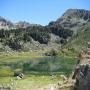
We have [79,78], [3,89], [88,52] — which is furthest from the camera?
[88,52]

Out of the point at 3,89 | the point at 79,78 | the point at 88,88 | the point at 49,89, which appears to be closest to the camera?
the point at 88,88

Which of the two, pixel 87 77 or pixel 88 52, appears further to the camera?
pixel 88 52

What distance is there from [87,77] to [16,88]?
65.8ft

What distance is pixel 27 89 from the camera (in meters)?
58.6

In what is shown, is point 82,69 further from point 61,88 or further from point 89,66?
point 61,88

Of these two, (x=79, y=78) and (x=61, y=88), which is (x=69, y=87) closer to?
(x=61, y=88)

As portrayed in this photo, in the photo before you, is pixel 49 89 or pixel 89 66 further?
pixel 49 89

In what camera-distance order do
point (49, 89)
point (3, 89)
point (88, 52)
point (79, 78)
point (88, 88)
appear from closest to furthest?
point (88, 88), point (79, 78), point (3, 89), point (49, 89), point (88, 52)

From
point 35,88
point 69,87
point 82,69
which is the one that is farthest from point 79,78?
point 35,88

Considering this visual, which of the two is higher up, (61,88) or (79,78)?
(79,78)

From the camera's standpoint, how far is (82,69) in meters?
45.2

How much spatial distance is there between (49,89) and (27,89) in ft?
14.5

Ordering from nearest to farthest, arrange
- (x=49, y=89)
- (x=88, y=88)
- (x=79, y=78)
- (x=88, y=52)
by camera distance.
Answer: (x=88, y=88) → (x=79, y=78) → (x=49, y=89) → (x=88, y=52)

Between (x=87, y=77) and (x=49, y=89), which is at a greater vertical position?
(x=87, y=77)
